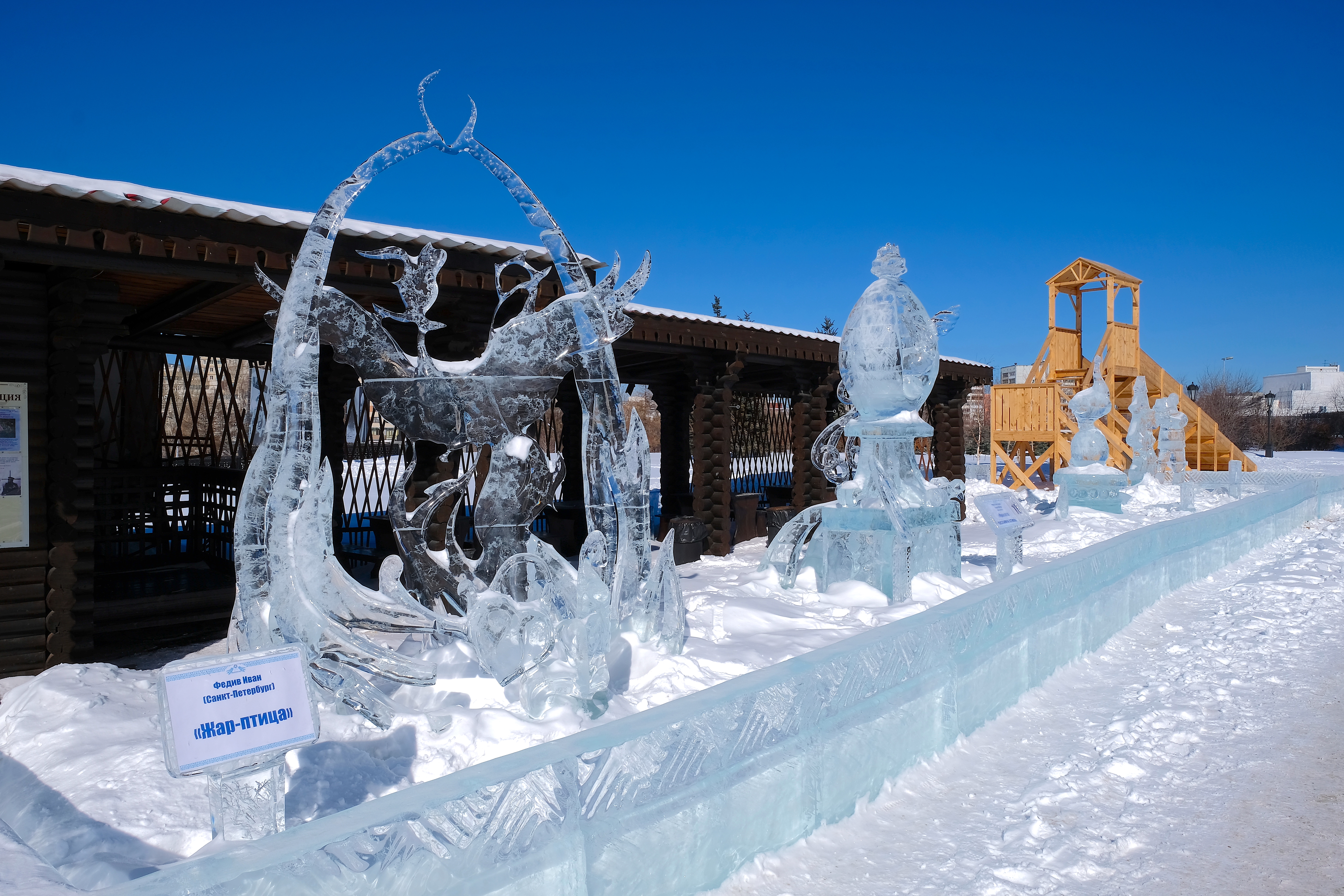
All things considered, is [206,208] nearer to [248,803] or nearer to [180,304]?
[180,304]

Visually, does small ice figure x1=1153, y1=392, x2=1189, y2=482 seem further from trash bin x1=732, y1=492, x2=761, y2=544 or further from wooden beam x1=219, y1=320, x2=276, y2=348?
wooden beam x1=219, y1=320, x2=276, y2=348

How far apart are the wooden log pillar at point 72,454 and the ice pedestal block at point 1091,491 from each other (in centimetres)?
1029

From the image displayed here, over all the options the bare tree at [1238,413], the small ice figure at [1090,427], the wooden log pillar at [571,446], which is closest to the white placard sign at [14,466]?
the wooden log pillar at [571,446]

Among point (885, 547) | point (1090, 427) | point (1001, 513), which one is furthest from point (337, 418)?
point (1090, 427)

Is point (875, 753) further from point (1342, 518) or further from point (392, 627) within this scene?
point (1342, 518)

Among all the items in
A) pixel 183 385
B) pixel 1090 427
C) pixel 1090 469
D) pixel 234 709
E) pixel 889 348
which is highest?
pixel 183 385

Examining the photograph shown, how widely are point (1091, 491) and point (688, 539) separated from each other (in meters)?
5.82

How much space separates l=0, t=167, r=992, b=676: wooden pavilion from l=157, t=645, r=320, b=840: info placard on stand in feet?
7.52

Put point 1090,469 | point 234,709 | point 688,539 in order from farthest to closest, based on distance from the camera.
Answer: point 1090,469 → point 688,539 → point 234,709

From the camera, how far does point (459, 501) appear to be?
16.0 feet

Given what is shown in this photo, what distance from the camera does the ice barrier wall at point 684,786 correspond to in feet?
5.69

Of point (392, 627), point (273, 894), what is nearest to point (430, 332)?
point (392, 627)

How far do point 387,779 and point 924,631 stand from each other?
83.3 inches

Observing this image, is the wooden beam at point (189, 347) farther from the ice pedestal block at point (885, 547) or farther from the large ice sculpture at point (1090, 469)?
the large ice sculpture at point (1090, 469)
